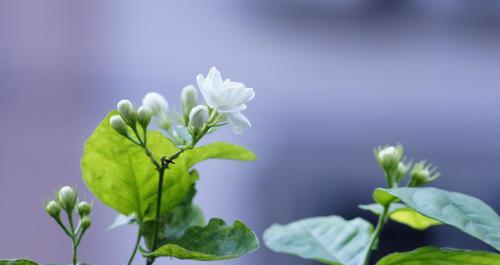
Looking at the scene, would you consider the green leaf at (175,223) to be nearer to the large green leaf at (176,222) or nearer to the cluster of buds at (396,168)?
the large green leaf at (176,222)

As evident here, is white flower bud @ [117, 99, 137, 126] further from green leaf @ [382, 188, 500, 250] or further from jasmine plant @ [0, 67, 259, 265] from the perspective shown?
green leaf @ [382, 188, 500, 250]

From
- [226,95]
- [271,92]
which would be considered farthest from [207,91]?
[271,92]

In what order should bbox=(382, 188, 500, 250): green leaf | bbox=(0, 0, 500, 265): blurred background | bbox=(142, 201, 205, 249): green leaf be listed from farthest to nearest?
bbox=(0, 0, 500, 265): blurred background < bbox=(142, 201, 205, 249): green leaf < bbox=(382, 188, 500, 250): green leaf

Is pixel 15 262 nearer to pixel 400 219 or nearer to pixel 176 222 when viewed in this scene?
pixel 176 222

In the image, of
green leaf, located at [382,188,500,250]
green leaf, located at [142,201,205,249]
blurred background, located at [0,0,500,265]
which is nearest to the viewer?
green leaf, located at [382,188,500,250]

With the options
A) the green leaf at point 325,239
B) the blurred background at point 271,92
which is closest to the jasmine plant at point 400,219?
the green leaf at point 325,239

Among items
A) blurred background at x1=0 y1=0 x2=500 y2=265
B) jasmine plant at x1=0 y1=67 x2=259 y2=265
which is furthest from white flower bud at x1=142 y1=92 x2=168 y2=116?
blurred background at x1=0 y1=0 x2=500 y2=265
